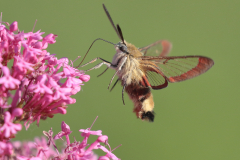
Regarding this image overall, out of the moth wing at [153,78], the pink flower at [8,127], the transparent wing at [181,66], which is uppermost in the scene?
the transparent wing at [181,66]

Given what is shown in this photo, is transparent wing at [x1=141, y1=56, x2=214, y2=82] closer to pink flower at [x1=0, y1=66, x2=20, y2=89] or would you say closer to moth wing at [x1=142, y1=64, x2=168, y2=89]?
moth wing at [x1=142, y1=64, x2=168, y2=89]

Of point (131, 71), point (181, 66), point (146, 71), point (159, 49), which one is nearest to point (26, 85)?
point (131, 71)

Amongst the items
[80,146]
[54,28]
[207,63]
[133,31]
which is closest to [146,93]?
[207,63]

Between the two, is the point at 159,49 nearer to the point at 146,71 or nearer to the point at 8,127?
the point at 146,71

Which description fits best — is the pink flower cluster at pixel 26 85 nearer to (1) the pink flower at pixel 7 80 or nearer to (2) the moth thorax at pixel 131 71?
(1) the pink flower at pixel 7 80

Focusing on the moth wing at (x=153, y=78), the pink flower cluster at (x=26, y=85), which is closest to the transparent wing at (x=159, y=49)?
the moth wing at (x=153, y=78)

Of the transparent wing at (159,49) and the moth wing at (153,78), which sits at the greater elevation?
the transparent wing at (159,49)

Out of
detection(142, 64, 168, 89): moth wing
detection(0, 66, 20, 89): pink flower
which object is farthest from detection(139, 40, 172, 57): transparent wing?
detection(0, 66, 20, 89): pink flower
